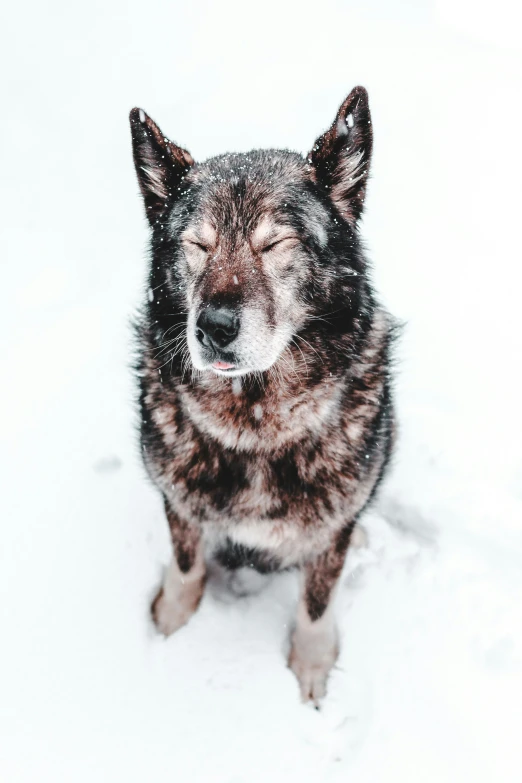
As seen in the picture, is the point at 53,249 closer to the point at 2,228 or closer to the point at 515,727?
the point at 2,228

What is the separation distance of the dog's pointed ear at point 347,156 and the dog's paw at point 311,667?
6.34 feet

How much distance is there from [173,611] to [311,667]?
707 mm

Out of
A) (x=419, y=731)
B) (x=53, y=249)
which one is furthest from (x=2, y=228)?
(x=419, y=731)

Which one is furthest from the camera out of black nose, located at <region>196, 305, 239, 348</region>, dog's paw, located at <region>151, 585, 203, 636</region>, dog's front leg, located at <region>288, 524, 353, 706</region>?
dog's paw, located at <region>151, 585, 203, 636</region>

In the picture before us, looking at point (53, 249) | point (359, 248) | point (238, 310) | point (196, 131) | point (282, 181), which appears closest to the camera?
point (238, 310)

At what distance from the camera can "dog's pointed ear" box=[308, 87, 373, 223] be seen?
2.00m

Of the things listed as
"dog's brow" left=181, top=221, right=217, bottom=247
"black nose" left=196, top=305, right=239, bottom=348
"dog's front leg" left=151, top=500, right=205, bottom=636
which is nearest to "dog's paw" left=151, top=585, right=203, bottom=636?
"dog's front leg" left=151, top=500, right=205, bottom=636

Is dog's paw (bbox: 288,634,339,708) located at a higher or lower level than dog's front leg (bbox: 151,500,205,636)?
lower

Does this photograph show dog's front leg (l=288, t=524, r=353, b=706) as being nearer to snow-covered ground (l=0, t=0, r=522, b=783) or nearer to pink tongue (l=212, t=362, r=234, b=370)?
snow-covered ground (l=0, t=0, r=522, b=783)

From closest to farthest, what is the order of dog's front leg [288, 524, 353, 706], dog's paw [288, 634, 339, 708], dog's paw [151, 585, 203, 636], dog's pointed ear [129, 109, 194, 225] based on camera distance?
dog's pointed ear [129, 109, 194, 225] → dog's front leg [288, 524, 353, 706] → dog's paw [288, 634, 339, 708] → dog's paw [151, 585, 203, 636]

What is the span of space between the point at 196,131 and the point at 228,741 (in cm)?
472

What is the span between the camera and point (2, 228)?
449cm

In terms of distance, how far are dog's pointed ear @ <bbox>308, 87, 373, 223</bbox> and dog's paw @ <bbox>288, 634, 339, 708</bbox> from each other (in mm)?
1933

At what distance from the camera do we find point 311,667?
2742 mm
